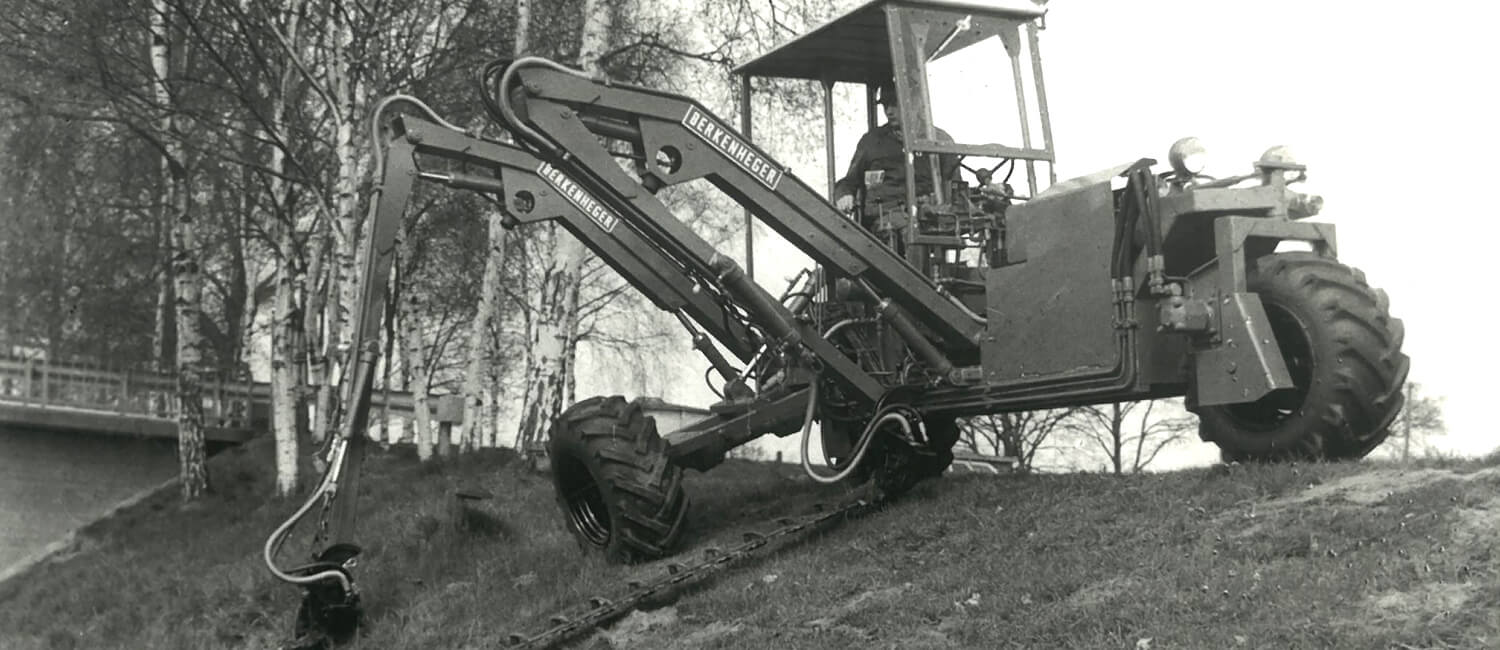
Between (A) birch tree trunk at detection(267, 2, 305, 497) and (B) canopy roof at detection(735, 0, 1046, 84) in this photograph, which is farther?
(A) birch tree trunk at detection(267, 2, 305, 497)

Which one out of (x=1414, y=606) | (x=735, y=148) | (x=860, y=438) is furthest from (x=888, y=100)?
(x=1414, y=606)

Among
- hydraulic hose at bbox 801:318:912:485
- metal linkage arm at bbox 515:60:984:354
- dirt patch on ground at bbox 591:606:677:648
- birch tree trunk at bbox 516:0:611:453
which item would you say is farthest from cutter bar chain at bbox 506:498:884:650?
birch tree trunk at bbox 516:0:611:453

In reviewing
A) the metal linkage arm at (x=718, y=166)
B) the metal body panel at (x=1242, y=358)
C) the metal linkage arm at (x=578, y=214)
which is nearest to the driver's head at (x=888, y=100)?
the metal linkage arm at (x=718, y=166)

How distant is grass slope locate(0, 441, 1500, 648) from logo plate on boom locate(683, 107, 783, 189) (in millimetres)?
2084

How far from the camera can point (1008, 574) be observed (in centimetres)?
654

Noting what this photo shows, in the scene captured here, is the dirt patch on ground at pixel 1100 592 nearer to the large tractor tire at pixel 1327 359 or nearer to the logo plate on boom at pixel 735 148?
the large tractor tire at pixel 1327 359

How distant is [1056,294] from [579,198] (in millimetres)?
3089

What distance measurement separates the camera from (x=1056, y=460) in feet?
116

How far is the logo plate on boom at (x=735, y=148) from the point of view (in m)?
8.81

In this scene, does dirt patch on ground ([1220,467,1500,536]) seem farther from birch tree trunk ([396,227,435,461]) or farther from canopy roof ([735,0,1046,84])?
birch tree trunk ([396,227,435,461])

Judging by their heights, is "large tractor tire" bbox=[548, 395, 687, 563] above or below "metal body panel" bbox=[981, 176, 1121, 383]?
below

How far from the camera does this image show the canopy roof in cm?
925

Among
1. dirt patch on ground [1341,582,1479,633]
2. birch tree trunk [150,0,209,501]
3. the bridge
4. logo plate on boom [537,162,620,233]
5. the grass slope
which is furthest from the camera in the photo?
the bridge

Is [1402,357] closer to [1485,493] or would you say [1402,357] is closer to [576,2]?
[1485,493]
